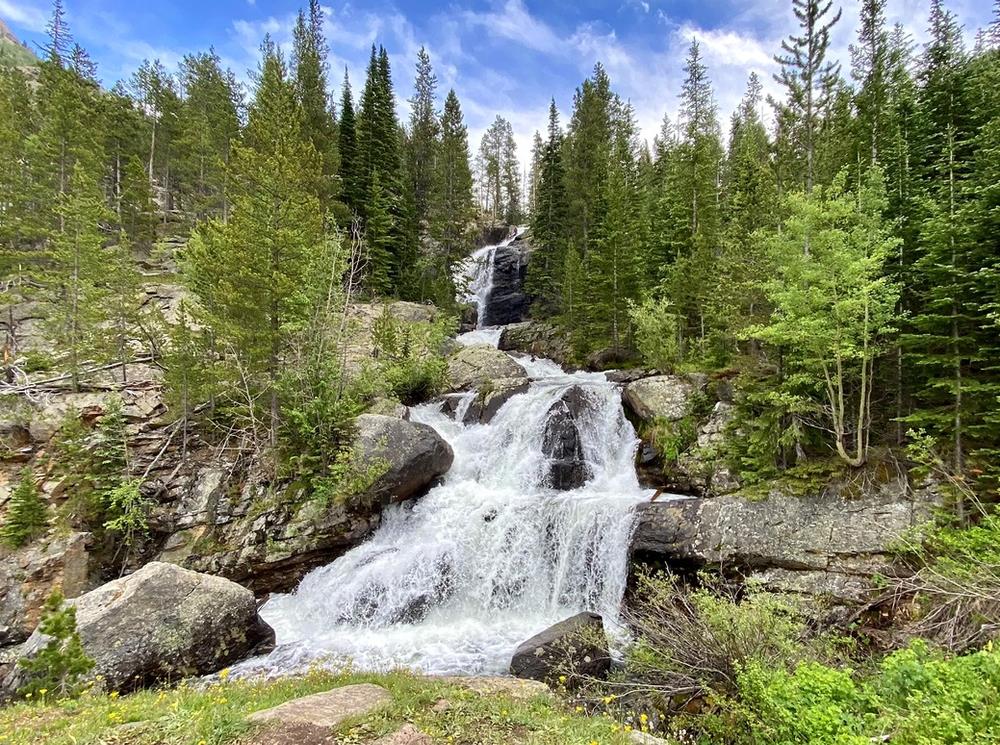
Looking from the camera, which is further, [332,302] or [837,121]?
[837,121]

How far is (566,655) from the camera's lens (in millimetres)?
9109

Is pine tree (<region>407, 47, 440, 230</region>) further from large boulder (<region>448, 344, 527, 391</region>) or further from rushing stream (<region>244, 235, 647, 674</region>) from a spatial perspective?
rushing stream (<region>244, 235, 647, 674</region>)

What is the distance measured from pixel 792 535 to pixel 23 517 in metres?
20.0

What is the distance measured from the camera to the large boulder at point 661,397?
1645 cm

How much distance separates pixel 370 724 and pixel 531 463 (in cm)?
1170

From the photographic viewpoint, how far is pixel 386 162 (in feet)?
112

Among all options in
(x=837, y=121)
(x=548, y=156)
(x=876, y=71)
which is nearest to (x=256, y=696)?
(x=837, y=121)

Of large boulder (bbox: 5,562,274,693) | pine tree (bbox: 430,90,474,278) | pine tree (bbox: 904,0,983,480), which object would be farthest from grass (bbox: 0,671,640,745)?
pine tree (bbox: 430,90,474,278)

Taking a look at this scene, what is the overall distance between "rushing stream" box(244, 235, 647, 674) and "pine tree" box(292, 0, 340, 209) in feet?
64.2

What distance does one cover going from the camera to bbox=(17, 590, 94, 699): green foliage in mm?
7516

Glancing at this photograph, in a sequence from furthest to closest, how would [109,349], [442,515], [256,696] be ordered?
1. [109,349]
2. [442,515]
3. [256,696]

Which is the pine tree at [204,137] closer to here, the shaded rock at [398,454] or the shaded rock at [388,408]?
the shaded rock at [388,408]

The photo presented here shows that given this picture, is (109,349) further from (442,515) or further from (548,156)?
(548,156)

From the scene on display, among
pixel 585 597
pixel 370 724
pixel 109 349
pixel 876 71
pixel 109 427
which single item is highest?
pixel 876 71
